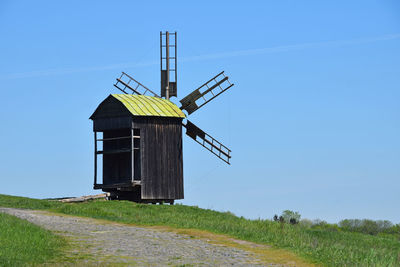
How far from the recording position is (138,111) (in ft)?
114

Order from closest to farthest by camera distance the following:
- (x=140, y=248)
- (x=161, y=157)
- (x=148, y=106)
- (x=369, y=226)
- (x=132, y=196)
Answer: (x=140, y=248) < (x=161, y=157) < (x=148, y=106) < (x=132, y=196) < (x=369, y=226)

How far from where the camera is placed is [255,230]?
73.1 ft

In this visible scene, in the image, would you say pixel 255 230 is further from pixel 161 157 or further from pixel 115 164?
pixel 115 164

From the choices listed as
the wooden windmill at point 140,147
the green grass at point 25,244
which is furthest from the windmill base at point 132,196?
the green grass at point 25,244

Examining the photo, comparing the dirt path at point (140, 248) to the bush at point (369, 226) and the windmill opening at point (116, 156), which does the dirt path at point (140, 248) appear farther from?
the bush at point (369, 226)

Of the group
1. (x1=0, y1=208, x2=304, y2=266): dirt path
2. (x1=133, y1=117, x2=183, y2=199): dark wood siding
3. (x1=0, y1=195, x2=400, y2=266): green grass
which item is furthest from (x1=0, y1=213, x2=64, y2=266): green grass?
(x1=133, y1=117, x2=183, y2=199): dark wood siding

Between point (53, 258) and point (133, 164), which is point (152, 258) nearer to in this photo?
point (53, 258)

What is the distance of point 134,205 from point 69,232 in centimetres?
1199

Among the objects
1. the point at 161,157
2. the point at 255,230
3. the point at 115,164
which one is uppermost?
the point at 161,157

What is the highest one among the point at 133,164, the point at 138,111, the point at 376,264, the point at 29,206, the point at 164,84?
the point at 164,84

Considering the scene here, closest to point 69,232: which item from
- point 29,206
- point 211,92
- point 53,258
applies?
point 53,258

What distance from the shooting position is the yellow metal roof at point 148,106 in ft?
114

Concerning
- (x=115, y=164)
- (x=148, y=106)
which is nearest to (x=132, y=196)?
(x=115, y=164)

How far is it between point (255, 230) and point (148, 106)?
1525 cm
